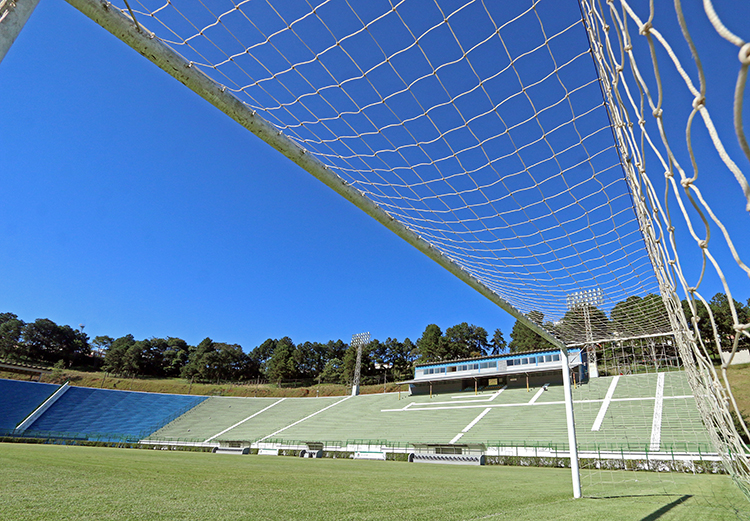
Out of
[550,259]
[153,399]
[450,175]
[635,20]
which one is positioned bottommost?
[153,399]

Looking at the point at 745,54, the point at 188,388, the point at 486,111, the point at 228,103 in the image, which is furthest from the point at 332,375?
the point at 745,54

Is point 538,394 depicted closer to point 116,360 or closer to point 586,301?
point 586,301

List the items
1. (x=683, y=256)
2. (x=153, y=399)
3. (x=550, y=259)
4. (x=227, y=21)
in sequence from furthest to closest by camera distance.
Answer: (x=153, y=399) < (x=550, y=259) < (x=227, y=21) < (x=683, y=256)

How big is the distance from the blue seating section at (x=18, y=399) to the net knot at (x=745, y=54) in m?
35.1

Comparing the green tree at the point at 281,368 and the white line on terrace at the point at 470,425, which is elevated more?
the green tree at the point at 281,368

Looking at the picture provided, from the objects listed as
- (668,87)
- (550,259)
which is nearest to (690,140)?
A: (668,87)

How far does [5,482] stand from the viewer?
A: 520cm

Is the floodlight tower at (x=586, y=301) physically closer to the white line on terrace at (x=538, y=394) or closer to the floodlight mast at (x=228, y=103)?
the floodlight mast at (x=228, y=103)

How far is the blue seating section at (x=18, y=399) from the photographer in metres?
25.5

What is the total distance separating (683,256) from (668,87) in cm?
98

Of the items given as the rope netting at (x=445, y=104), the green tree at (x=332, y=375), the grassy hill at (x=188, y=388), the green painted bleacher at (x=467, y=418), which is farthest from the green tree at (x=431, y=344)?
the rope netting at (x=445, y=104)

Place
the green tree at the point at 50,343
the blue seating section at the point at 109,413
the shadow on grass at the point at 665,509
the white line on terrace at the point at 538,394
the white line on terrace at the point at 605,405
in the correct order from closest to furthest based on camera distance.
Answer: the shadow on grass at the point at 665,509, the white line on terrace at the point at 605,405, the white line on terrace at the point at 538,394, the blue seating section at the point at 109,413, the green tree at the point at 50,343

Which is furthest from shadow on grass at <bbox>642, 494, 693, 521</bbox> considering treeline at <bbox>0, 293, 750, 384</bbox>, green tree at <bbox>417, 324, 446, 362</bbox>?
green tree at <bbox>417, 324, 446, 362</bbox>

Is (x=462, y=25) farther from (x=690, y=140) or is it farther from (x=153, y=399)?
(x=153, y=399)
